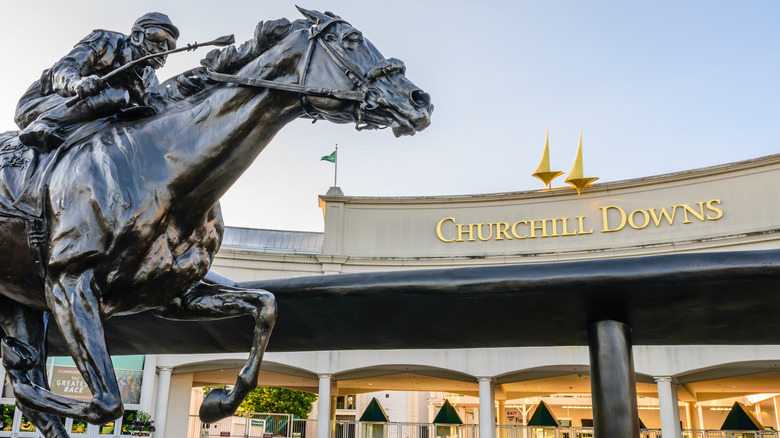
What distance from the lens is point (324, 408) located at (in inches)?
932

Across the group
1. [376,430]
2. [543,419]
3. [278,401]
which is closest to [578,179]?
[543,419]

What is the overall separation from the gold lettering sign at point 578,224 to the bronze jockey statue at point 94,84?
22.8 metres

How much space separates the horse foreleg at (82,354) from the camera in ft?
8.53

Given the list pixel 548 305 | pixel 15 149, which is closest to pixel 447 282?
pixel 548 305

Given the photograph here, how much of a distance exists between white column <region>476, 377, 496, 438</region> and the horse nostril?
69.7ft

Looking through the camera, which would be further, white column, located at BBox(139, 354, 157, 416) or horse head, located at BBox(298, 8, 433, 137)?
white column, located at BBox(139, 354, 157, 416)

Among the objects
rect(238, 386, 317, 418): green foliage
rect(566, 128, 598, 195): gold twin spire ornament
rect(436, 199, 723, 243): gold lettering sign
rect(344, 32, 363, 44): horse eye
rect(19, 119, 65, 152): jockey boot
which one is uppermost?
rect(566, 128, 598, 195): gold twin spire ornament

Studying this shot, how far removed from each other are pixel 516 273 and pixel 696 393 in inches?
1247

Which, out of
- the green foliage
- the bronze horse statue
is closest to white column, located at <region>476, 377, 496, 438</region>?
the green foliage

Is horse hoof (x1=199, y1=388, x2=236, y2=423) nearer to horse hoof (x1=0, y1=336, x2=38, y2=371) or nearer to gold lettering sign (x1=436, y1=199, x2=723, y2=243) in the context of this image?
horse hoof (x1=0, y1=336, x2=38, y2=371)

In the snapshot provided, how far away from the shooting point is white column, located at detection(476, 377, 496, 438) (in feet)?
73.8

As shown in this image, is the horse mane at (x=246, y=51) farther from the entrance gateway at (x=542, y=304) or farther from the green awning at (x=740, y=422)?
the green awning at (x=740, y=422)

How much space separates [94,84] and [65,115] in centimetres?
31

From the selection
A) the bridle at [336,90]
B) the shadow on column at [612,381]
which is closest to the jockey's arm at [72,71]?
the bridle at [336,90]
